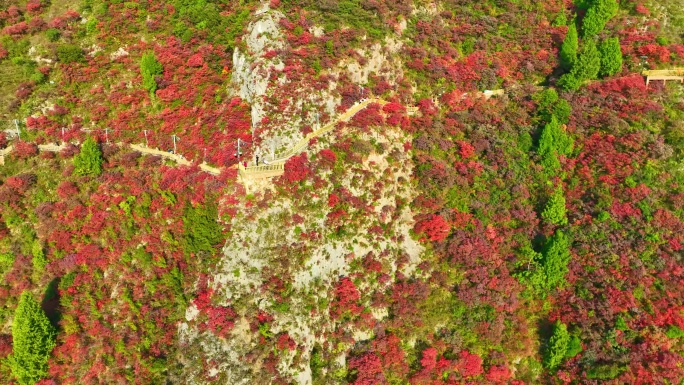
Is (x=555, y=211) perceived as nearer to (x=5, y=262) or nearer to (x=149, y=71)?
(x=149, y=71)

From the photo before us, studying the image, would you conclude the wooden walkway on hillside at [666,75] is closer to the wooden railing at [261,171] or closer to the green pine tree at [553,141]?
the green pine tree at [553,141]

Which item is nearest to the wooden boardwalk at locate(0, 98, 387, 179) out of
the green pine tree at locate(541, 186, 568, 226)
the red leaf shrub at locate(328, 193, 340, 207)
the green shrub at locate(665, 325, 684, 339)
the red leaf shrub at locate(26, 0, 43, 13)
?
the red leaf shrub at locate(328, 193, 340, 207)

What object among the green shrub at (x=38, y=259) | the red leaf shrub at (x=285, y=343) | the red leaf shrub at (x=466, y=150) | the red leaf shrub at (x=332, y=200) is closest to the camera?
the red leaf shrub at (x=285, y=343)

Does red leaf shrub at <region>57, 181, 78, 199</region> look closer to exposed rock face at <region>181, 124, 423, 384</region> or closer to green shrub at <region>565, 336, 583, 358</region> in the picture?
exposed rock face at <region>181, 124, 423, 384</region>

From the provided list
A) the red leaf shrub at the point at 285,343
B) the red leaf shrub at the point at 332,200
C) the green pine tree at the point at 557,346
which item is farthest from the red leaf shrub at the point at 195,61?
the green pine tree at the point at 557,346

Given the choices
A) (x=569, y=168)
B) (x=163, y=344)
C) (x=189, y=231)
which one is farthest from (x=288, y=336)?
(x=569, y=168)

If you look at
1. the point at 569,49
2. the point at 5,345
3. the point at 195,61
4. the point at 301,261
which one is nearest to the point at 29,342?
the point at 5,345
